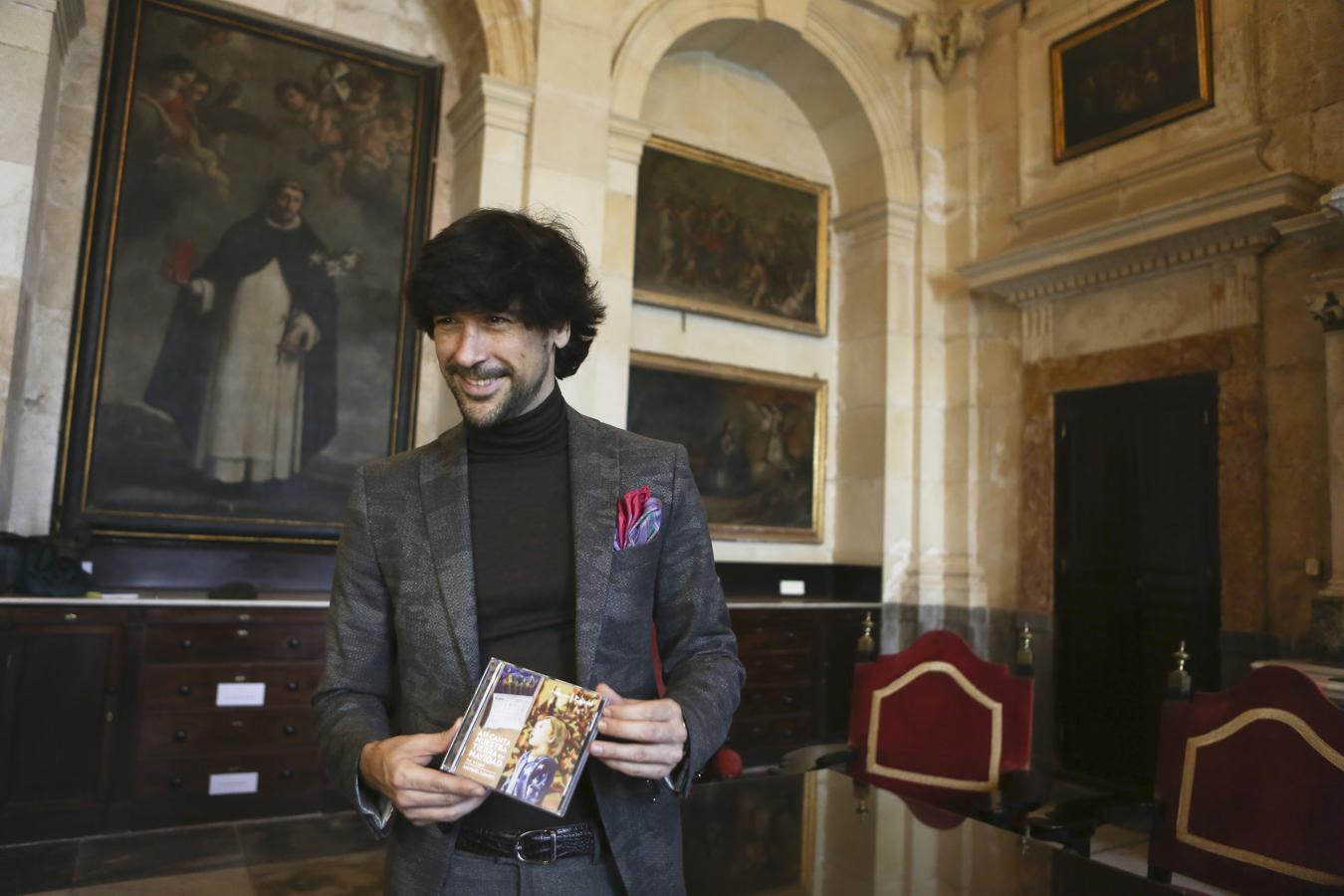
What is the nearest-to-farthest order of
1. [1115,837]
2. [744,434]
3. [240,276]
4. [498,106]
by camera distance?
[1115,837]
[240,276]
[498,106]
[744,434]

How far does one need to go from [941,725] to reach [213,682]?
4.04m

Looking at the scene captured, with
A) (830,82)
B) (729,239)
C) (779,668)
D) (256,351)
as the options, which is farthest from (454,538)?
(830,82)

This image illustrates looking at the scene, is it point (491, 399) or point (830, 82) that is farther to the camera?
point (830, 82)

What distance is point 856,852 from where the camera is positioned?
89.9 inches

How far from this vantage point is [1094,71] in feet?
23.9

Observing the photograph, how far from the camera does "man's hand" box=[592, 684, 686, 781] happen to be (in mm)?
1380

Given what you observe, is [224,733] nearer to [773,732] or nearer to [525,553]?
[773,732]

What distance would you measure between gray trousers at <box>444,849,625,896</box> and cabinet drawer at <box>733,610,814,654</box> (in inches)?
215

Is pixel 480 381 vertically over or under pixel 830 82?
under

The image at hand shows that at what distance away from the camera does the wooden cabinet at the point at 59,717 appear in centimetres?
477

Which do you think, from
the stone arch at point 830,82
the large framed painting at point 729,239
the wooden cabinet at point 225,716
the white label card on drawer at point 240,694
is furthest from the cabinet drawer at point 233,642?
the stone arch at point 830,82

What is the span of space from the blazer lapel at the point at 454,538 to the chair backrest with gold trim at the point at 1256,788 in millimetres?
2349

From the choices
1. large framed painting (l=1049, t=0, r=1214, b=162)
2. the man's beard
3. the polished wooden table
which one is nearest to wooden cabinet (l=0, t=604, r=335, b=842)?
the polished wooden table

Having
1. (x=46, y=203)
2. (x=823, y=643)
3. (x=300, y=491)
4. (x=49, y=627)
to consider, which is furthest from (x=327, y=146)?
(x=823, y=643)
